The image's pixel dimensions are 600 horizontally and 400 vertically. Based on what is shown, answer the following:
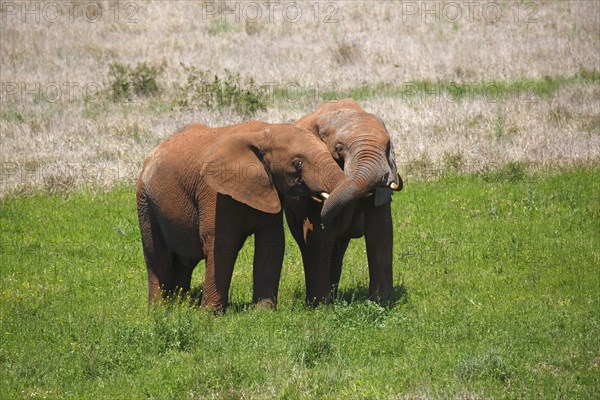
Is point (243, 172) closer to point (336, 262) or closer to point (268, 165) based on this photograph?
point (268, 165)

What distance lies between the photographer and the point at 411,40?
113 ft

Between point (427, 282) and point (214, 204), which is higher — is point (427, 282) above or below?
below

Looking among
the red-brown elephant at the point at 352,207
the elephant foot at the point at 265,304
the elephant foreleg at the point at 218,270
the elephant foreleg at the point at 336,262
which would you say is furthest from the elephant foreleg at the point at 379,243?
the elephant foreleg at the point at 218,270

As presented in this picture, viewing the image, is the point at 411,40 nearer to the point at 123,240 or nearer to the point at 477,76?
the point at 477,76

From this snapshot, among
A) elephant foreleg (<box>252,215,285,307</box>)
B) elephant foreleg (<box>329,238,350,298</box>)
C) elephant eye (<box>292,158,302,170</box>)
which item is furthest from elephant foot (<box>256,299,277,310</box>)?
elephant eye (<box>292,158,302,170</box>)

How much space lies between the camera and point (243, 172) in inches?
519

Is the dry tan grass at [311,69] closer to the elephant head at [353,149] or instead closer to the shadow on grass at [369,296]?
the shadow on grass at [369,296]

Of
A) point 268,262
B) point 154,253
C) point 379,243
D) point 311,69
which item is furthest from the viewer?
point 311,69

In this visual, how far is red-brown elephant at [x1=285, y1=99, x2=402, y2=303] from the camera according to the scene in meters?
12.7

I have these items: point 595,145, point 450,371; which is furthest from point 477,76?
point 450,371

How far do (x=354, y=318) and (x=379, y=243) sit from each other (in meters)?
1.21

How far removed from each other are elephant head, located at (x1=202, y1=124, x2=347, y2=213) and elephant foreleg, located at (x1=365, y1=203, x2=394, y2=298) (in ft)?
3.78

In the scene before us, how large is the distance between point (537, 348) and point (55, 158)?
13746mm

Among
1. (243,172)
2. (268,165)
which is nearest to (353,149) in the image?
(268,165)
